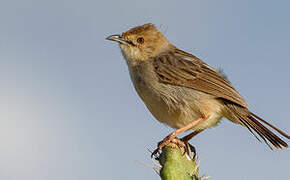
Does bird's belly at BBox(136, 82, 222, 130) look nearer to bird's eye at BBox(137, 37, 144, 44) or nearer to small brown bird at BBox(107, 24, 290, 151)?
small brown bird at BBox(107, 24, 290, 151)

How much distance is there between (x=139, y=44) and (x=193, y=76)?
3.48ft

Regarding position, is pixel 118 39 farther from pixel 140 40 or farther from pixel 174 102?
pixel 174 102

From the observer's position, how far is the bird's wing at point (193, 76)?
224 inches

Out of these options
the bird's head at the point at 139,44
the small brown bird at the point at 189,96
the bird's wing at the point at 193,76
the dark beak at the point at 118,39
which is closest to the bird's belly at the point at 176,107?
the small brown bird at the point at 189,96

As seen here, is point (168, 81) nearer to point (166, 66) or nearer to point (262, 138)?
point (166, 66)

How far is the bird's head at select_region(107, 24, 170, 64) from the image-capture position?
6.25 metres

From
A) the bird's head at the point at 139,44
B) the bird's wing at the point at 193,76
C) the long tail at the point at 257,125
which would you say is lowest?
the long tail at the point at 257,125

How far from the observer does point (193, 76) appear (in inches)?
230

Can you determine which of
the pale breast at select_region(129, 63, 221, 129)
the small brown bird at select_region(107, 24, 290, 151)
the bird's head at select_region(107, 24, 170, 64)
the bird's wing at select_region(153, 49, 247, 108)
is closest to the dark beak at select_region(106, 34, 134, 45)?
the bird's head at select_region(107, 24, 170, 64)

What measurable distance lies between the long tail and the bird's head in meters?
1.46

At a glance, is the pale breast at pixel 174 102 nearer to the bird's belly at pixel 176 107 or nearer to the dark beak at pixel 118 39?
the bird's belly at pixel 176 107

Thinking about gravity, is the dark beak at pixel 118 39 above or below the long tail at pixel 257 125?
above

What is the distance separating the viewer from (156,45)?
6.48 meters

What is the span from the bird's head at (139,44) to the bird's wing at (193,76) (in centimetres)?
22
